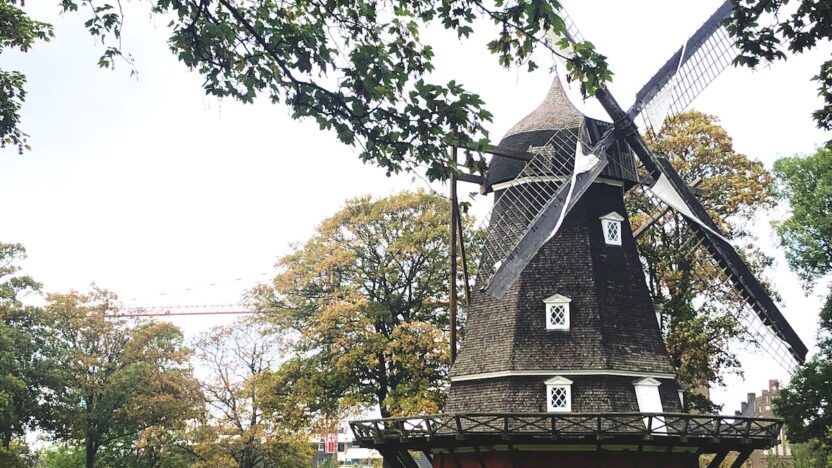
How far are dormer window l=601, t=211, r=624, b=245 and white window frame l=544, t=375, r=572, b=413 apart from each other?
12.2ft

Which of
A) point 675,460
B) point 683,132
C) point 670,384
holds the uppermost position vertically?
point 683,132

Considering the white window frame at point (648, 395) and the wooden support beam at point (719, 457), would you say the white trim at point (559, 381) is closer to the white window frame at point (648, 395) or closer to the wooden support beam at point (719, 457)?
the white window frame at point (648, 395)

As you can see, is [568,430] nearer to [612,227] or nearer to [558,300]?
[558,300]

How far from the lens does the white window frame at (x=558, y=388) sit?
16.5 metres

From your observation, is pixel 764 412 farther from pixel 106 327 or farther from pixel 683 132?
pixel 106 327

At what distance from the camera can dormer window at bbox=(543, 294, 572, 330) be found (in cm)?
1742

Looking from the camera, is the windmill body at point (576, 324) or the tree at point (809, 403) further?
the tree at point (809, 403)

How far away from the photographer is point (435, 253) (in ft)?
88.8

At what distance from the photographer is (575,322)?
1742 cm

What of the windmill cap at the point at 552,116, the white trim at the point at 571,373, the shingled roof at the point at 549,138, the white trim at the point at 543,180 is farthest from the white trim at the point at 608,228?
the white trim at the point at 571,373

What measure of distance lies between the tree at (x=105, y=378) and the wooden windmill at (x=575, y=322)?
17.9 m

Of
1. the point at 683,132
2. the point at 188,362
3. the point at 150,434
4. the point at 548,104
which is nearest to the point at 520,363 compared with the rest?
the point at 548,104

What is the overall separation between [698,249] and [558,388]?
9.11m

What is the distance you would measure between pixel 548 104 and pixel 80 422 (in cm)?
2263
